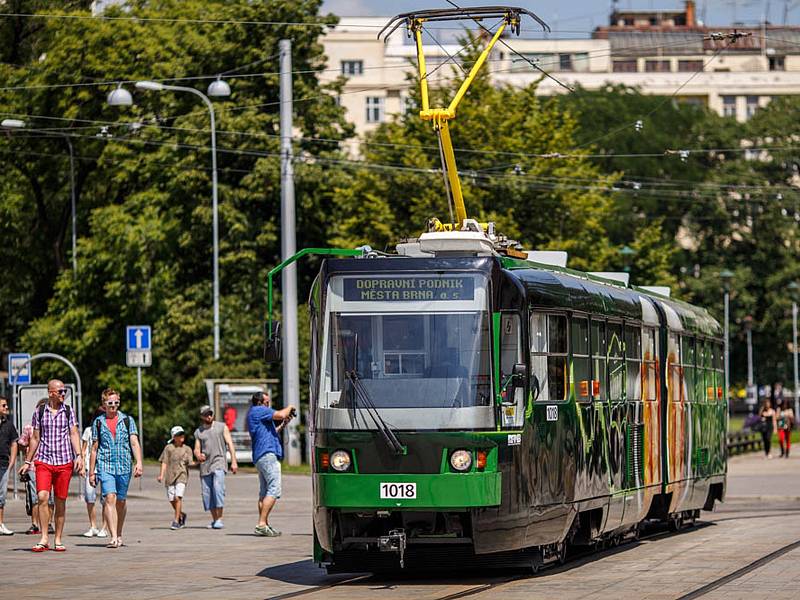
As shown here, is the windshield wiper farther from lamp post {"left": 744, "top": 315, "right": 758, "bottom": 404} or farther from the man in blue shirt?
lamp post {"left": 744, "top": 315, "right": 758, "bottom": 404}

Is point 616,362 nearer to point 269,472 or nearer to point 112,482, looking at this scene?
point 269,472

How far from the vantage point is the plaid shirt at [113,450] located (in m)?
20.7

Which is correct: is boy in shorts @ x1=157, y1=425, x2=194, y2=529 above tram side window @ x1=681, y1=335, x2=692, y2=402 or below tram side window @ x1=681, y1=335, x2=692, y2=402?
below

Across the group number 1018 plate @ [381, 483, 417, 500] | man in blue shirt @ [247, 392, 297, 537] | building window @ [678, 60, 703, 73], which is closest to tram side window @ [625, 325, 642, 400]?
man in blue shirt @ [247, 392, 297, 537]

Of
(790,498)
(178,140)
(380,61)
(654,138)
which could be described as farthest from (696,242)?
(790,498)

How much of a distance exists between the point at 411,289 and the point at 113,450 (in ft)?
19.7

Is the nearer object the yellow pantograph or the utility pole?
the yellow pantograph

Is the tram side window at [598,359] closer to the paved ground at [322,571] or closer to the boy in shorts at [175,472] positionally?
the paved ground at [322,571]

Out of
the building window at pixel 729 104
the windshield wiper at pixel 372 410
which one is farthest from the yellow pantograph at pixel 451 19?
the building window at pixel 729 104

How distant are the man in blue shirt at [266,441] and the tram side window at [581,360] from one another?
4863 millimetres

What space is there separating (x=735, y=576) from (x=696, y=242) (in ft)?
223

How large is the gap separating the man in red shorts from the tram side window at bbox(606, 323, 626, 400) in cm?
582

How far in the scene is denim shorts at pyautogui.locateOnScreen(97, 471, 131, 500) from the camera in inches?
814

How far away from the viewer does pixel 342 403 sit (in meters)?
15.9
